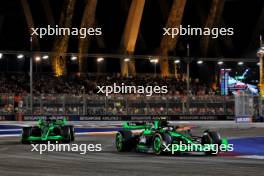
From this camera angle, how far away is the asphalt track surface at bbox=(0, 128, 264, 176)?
13.5 metres

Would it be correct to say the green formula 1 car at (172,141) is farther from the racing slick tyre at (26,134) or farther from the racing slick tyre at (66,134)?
the racing slick tyre at (26,134)

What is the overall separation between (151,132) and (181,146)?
1.24 m

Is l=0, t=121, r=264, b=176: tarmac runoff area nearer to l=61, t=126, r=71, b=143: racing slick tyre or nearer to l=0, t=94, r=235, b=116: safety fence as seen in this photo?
l=61, t=126, r=71, b=143: racing slick tyre

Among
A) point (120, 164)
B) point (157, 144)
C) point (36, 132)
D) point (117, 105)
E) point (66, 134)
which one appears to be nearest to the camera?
point (120, 164)

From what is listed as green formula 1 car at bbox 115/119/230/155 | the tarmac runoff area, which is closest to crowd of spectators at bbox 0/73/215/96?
green formula 1 car at bbox 115/119/230/155

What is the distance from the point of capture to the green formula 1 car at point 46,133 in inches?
944

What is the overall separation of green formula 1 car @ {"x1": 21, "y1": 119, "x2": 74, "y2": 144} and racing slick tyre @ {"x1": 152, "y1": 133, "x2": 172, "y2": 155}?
6293 mm

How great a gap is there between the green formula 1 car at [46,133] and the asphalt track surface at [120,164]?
430 cm

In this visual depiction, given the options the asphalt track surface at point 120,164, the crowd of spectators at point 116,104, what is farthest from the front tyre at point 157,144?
the crowd of spectators at point 116,104

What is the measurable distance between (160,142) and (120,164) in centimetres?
323

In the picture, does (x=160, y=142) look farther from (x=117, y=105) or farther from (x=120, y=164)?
(x=117, y=105)

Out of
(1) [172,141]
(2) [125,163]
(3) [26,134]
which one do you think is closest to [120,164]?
(2) [125,163]

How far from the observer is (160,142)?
729 inches

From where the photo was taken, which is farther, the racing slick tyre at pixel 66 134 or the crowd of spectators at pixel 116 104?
the crowd of spectators at pixel 116 104
